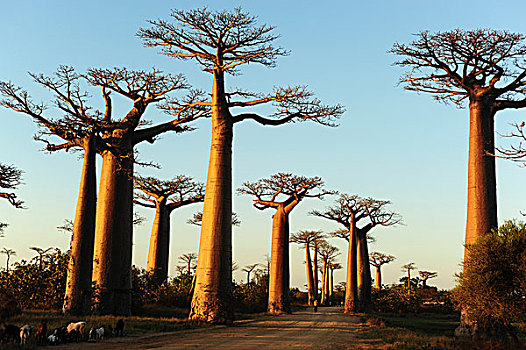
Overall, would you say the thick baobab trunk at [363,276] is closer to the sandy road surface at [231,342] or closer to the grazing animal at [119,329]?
the sandy road surface at [231,342]

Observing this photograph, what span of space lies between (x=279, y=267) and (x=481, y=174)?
55.2 ft

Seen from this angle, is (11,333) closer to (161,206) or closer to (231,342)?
(231,342)

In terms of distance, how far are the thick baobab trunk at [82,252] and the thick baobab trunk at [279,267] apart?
15.4 meters

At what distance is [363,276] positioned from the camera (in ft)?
135

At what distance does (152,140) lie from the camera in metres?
23.5

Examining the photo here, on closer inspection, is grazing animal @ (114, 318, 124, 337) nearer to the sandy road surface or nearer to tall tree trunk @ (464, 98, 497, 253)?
the sandy road surface

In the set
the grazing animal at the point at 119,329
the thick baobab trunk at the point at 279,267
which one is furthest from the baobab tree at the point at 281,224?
the grazing animal at the point at 119,329

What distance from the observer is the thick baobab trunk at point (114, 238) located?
20953 millimetres

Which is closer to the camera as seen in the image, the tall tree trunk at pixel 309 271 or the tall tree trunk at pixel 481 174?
the tall tree trunk at pixel 481 174

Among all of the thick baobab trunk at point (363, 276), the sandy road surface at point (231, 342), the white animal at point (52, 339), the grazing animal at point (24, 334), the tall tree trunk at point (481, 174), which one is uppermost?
the tall tree trunk at point (481, 174)

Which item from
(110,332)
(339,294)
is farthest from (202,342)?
(339,294)

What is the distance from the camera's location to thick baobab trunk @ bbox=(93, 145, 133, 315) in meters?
21.0

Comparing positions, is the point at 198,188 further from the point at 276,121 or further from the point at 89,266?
the point at 89,266

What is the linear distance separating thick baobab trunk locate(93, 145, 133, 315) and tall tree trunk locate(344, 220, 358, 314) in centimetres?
1991
